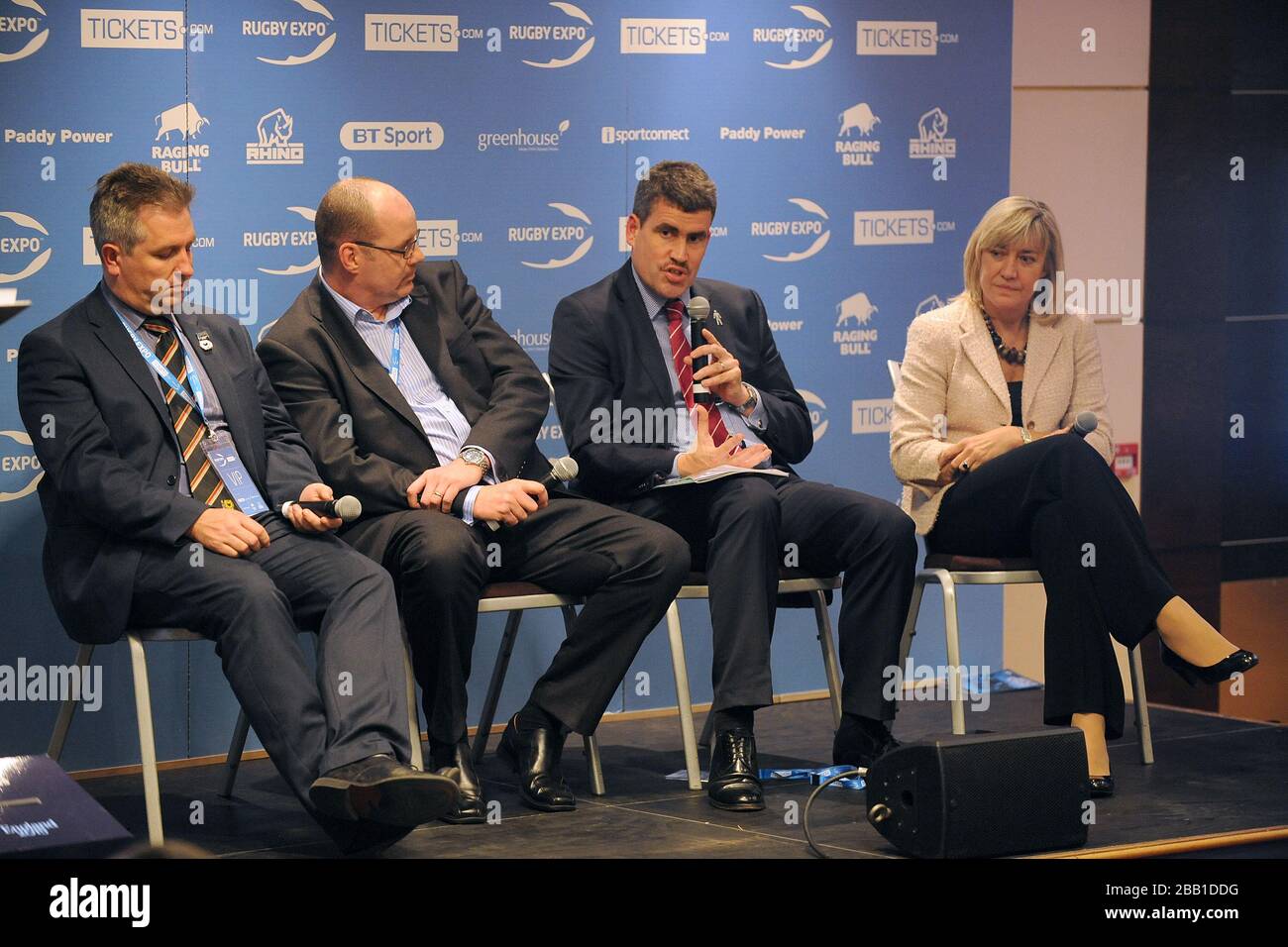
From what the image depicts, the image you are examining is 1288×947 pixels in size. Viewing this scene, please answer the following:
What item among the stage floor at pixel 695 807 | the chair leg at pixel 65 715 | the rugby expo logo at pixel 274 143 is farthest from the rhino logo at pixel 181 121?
the stage floor at pixel 695 807

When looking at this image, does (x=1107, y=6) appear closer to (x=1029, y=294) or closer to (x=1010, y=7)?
(x=1010, y=7)

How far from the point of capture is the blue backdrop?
432cm

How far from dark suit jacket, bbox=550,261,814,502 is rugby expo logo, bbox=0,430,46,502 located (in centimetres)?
137

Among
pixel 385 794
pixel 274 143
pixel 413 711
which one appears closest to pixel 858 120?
pixel 274 143

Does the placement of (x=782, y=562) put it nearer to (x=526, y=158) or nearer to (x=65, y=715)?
(x=526, y=158)

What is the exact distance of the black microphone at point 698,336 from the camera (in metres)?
4.26

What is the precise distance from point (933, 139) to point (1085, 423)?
4.80 feet

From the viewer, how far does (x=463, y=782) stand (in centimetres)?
379

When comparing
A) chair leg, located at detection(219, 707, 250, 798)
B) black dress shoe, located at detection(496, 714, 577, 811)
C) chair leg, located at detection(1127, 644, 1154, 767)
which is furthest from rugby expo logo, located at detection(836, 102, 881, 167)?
chair leg, located at detection(219, 707, 250, 798)

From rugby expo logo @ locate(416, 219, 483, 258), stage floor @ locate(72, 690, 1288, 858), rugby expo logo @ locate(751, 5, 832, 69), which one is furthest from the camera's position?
rugby expo logo @ locate(751, 5, 832, 69)

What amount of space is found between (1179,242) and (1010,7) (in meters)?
1.14

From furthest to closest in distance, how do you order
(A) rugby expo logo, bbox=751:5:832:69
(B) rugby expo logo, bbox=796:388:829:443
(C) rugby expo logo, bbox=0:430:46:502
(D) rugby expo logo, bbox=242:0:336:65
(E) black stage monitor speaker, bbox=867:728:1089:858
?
(B) rugby expo logo, bbox=796:388:829:443, (A) rugby expo logo, bbox=751:5:832:69, (D) rugby expo logo, bbox=242:0:336:65, (C) rugby expo logo, bbox=0:430:46:502, (E) black stage monitor speaker, bbox=867:728:1089:858

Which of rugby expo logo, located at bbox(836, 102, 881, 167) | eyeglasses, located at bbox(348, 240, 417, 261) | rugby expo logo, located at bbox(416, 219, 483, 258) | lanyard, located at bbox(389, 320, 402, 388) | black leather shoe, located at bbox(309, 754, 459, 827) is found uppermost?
rugby expo logo, located at bbox(836, 102, 881, 167)

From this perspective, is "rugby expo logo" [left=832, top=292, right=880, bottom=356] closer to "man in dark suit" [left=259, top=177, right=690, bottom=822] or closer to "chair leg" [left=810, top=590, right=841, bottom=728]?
"chair leg" [left=810, top=590, right=841, bottom=728]
